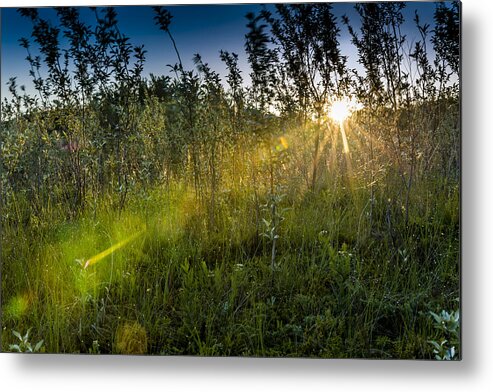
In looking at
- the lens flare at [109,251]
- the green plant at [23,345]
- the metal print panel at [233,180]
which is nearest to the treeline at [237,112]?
the metal print panel at [233,180]

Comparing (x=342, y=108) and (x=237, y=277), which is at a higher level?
(x=342, y=108)

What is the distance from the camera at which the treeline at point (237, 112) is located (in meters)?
3.01

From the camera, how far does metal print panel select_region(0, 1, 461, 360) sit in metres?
3.01

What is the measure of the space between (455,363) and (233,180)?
1.22 metres

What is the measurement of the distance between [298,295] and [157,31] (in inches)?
50.4

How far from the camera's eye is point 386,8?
3016 mm

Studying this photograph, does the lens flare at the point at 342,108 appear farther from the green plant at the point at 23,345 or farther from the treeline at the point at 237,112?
the green plant at the point at 23,345

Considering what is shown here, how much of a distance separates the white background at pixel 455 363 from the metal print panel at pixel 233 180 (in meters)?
0.07

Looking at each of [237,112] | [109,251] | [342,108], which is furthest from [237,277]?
[342,108]

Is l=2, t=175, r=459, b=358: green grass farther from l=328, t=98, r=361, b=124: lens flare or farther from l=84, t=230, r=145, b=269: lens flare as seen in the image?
l=328, t=98, r=361, b=124: lens flare

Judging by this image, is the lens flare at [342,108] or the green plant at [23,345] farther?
the green plant at [23,345]

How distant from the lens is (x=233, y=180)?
3094mm

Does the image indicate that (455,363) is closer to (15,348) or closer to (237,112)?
(237,112)

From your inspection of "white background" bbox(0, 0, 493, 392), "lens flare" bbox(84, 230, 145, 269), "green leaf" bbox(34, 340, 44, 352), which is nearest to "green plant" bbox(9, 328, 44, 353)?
"green leaf" bbox(34, 340, 44, 352)
